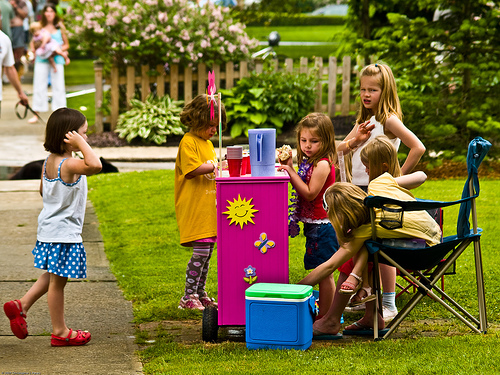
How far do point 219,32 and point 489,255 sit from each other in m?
9.37

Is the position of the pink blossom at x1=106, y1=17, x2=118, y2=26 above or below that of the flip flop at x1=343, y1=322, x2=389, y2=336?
above

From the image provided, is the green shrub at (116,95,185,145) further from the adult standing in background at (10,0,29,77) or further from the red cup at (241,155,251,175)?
the red cup at (241,155,251,175)

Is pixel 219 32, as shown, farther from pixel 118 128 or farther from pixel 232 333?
pixel 232 333

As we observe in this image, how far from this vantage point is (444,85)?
425 inches

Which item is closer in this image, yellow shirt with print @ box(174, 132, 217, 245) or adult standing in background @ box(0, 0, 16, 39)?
yellow shirt with print @ box(174, 132, 217, 245)

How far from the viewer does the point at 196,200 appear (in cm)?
480

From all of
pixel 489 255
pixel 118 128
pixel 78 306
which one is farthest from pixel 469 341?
pixel 118 128

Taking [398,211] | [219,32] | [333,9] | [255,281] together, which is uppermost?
[333,9]

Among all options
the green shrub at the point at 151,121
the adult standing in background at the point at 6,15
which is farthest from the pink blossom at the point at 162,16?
the adult standing in background at the point at 6,15

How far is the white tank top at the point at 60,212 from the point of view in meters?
4.23

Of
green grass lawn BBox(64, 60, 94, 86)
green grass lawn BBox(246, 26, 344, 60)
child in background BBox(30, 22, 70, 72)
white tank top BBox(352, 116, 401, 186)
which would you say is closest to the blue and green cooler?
white tank top BBox(352, 116, 401, 186)

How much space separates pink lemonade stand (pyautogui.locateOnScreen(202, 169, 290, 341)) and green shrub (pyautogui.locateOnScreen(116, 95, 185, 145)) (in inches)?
365

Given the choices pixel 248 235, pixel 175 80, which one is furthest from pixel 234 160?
pixel 175 80

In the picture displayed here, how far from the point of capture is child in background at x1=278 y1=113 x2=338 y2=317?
14.3 ft
